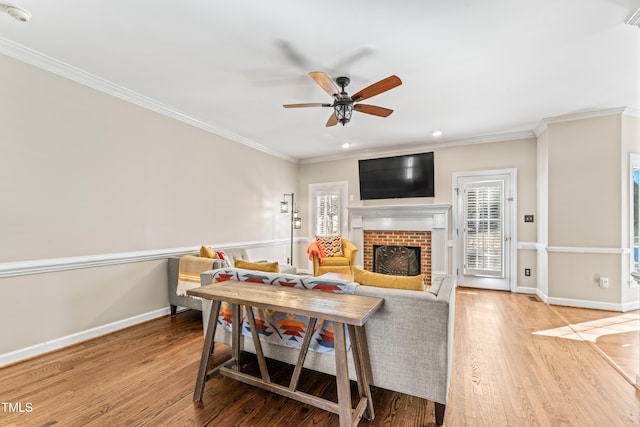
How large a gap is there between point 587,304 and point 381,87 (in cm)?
403

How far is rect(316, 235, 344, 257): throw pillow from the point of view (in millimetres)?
5020

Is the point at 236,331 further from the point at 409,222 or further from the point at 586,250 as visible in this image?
the point at 586,250

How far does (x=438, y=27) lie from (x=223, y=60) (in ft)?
5.80

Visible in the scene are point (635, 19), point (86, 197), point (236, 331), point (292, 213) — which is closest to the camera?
point (635, 19)

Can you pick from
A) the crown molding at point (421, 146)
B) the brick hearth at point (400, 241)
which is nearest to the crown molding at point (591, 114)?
the crown molding at point (421, 146)

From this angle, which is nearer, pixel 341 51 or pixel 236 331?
pixel 236 331

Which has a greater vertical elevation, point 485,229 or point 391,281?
point 485,229

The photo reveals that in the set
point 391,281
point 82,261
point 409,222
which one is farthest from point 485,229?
point 82,261

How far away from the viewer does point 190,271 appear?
10.5 feet

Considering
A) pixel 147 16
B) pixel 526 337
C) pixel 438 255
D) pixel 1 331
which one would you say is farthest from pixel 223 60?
pixel 438 255

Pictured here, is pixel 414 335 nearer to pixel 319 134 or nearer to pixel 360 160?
pixel 319 134

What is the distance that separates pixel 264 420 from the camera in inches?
66.9

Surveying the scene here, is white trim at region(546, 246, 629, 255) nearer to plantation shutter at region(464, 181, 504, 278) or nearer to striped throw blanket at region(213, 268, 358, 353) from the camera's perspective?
plantation shutter at region(464, 181, 504, 278)

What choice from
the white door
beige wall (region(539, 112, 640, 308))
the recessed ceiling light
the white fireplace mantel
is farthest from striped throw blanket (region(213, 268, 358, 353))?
the white door
